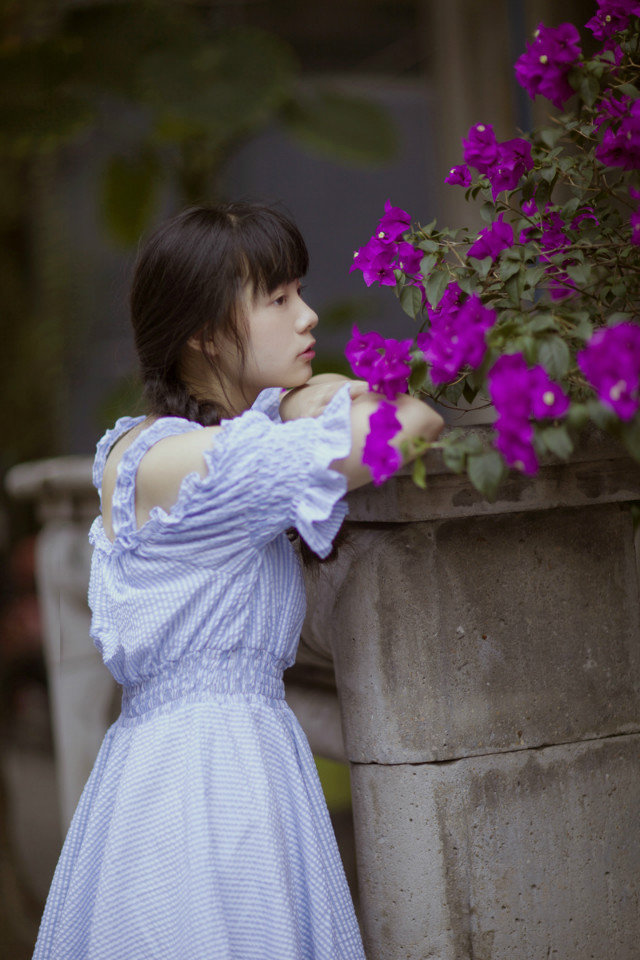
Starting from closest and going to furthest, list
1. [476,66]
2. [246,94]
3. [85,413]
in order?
[246,94]
[476,66]
[85,413]

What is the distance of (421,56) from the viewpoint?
236 inches

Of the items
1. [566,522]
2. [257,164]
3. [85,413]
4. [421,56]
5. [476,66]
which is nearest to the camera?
[566,522]

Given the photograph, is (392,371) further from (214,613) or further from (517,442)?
(214,613)

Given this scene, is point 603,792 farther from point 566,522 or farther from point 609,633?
point 566,522

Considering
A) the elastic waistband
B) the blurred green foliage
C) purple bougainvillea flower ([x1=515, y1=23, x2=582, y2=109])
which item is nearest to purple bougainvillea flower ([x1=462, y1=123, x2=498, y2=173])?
purple bougainvillea flower ([x1=515, y1=23, x2=582, y2=109])

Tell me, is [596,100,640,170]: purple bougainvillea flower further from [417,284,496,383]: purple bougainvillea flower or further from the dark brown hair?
the dark brown hair

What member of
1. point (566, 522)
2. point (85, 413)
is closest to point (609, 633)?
point (566, 522)

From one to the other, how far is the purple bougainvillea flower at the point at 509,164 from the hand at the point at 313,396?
1.18 ft

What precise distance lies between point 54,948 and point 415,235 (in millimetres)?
1270

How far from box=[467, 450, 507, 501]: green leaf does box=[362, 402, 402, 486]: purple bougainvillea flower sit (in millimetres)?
105

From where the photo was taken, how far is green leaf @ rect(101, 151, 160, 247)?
16.3 feet

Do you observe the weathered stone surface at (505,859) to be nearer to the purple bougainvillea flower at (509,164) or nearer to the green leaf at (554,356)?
the green leaf at (554,356)

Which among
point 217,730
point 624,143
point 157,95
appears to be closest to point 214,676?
point 217,730

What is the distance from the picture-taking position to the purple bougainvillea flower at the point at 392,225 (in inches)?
64.6
